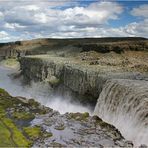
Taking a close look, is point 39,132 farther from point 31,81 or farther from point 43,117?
point 31,81

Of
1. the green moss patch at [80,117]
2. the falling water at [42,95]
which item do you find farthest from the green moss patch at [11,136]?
the falling water at [42,95]

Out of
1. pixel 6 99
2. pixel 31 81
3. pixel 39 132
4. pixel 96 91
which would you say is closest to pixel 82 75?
pixel 96 91

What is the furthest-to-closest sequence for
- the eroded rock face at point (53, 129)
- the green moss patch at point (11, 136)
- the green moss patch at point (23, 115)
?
the green moss patch at point (23, 115)
the green moss patch at point (11, 136)
the eroded rock face at point (53, 129)

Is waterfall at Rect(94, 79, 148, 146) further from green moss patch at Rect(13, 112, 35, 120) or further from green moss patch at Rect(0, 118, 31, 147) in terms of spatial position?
green moss patch at Rect(0, 118, 31, 147)

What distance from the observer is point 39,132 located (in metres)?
58.6

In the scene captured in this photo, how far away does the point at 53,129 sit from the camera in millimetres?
60781

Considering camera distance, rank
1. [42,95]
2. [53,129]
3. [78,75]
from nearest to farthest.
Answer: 1. [53,129]
2. [78,75]
3. [42,95]

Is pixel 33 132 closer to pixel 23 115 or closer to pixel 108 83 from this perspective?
pixel 23 115

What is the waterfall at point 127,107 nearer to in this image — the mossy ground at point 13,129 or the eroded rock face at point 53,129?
the eroded rock face at point 53,129

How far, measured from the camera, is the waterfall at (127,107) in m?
48.9

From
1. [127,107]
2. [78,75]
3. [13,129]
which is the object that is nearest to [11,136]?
[13,129]

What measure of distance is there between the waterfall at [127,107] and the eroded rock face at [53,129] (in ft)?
4.38

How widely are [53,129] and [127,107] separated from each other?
1254 centimetres

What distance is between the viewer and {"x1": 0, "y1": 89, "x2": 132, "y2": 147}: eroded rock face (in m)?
52.8
